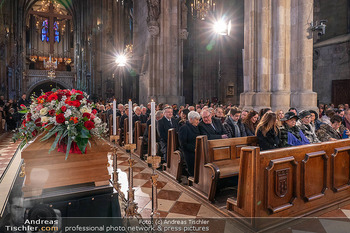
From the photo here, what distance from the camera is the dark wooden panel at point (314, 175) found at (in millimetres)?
3307

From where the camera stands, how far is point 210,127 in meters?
4.89

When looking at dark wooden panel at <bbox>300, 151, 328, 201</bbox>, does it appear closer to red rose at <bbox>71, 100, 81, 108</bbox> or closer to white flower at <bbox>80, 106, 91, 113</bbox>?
white flower at <bbox>80, 106, 91, 113</bbox>

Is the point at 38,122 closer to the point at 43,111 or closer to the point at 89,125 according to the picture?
the point at 43,111

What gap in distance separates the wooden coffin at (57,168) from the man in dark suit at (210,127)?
8.73 feet

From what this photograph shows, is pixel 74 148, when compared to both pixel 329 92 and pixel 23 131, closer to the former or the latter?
pixel 23 131

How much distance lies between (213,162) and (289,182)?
1196mm

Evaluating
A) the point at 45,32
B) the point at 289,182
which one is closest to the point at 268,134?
the point at 289,182

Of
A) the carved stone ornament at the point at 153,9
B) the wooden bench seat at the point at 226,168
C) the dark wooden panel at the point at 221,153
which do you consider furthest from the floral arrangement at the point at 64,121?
the carved stone ornament at the point at 153,9

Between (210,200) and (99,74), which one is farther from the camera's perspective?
(99,74)

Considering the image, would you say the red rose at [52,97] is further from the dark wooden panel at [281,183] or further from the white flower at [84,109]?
the dark wooden panel at [281,183]

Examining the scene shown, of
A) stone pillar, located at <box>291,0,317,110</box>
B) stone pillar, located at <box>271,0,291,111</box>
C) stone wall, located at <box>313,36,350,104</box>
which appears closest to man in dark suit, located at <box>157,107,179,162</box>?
stone pillar, located at <box>271,0,291,111</box>

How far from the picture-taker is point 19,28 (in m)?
30.3

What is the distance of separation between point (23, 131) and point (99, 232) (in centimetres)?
128

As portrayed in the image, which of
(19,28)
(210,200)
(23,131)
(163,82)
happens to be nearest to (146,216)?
(210,200)
